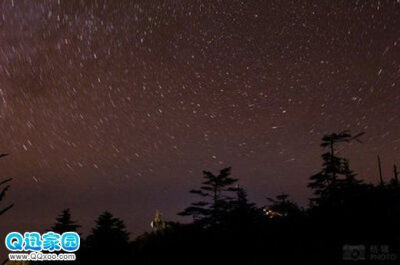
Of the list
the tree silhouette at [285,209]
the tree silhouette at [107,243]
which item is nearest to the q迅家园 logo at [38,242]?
the tree silhouette at [107,243]

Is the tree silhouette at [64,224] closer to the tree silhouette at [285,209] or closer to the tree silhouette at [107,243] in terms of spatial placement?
the tree silhouette at [107,243]

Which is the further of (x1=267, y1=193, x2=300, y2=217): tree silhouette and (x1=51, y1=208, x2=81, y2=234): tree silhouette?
(x1=51, y1=208, x2=81, y2=234): tree silhouette

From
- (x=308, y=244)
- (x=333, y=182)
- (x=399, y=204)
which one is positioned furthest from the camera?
(x=333, y=182)

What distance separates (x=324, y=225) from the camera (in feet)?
63.8

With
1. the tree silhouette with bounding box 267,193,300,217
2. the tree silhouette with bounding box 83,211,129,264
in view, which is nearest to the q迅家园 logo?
the tree silhouette with bounding box 83,211,129,264

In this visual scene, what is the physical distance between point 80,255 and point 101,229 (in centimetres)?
826

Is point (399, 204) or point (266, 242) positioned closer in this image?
point (399, 204)

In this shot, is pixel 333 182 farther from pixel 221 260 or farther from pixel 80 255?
pixel 80 255

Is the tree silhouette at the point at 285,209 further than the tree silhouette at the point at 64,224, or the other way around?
the tree silhouette at the point at 64,224

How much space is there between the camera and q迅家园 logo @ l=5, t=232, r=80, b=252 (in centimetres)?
3061

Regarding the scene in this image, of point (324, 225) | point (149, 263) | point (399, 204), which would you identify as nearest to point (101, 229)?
point (149, 263)

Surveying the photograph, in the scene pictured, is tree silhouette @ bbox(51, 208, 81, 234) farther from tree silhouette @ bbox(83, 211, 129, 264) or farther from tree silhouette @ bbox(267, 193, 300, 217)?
Result: tree silhouette @ bbox(267, 193, 300, 217)

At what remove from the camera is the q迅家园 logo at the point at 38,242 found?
30609 millimetres

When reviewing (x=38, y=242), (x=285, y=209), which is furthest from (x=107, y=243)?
(x=285, y=209)
